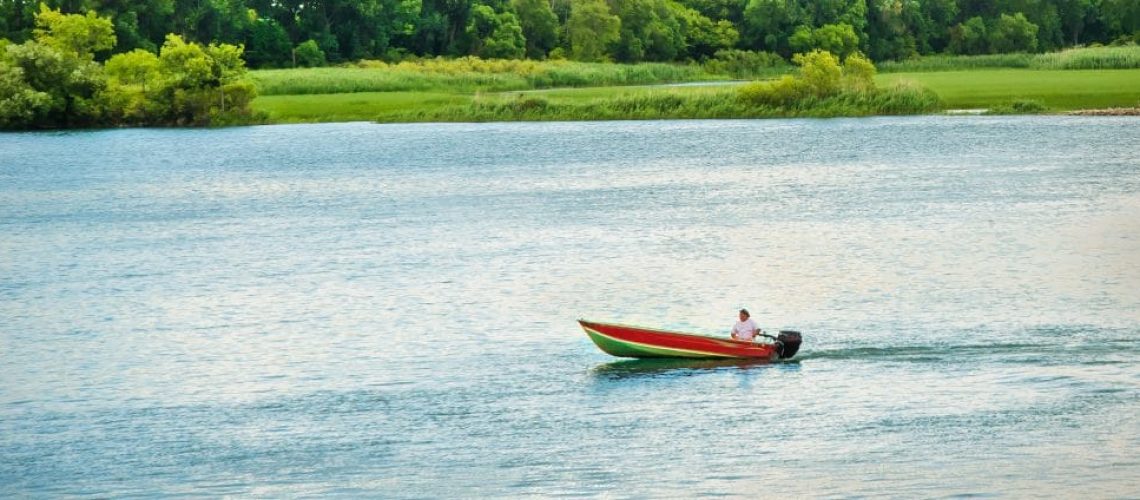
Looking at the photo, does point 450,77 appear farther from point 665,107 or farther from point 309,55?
point 665,107

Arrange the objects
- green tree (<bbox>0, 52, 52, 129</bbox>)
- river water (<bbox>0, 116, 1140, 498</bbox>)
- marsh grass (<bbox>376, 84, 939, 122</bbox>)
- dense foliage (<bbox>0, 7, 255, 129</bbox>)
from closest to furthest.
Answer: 1. river water (<bbox>0, 116, 1140, 498</bbox>)
2. marsh grass (<bbox>376, 84, 939, 122</bbox>)
3. dense foliage (<bbox>0, 7, 255, 129</bbox>)
4. green tree (<bbox>0, 52, 52, 129</bbox>)

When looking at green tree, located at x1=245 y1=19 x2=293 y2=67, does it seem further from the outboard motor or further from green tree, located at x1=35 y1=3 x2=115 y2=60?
the outboard motor

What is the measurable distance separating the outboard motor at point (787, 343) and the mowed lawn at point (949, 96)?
8478 centimetres

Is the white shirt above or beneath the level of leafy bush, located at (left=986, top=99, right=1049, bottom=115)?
above

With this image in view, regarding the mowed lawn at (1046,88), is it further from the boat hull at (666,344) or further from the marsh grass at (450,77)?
the boat hull at (666,344)

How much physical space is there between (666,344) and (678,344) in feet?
1.04

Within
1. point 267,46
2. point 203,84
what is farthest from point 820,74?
point 267,46

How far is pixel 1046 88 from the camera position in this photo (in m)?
137

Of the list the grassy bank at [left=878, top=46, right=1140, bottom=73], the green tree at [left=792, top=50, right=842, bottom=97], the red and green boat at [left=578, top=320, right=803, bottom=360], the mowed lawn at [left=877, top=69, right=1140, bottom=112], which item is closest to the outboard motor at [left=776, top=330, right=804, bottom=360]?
the red and green boat at [left=578, top=320, right=803, bottom=360]

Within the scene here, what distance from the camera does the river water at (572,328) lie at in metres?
35.9

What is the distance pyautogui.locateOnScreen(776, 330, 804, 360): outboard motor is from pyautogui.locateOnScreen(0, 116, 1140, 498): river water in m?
0.48

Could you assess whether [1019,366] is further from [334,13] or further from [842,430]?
[334,13]

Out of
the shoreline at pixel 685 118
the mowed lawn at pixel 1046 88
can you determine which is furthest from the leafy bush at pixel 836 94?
the mowed lawn at pixel 1046 88

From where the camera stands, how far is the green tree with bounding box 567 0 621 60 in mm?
197625
